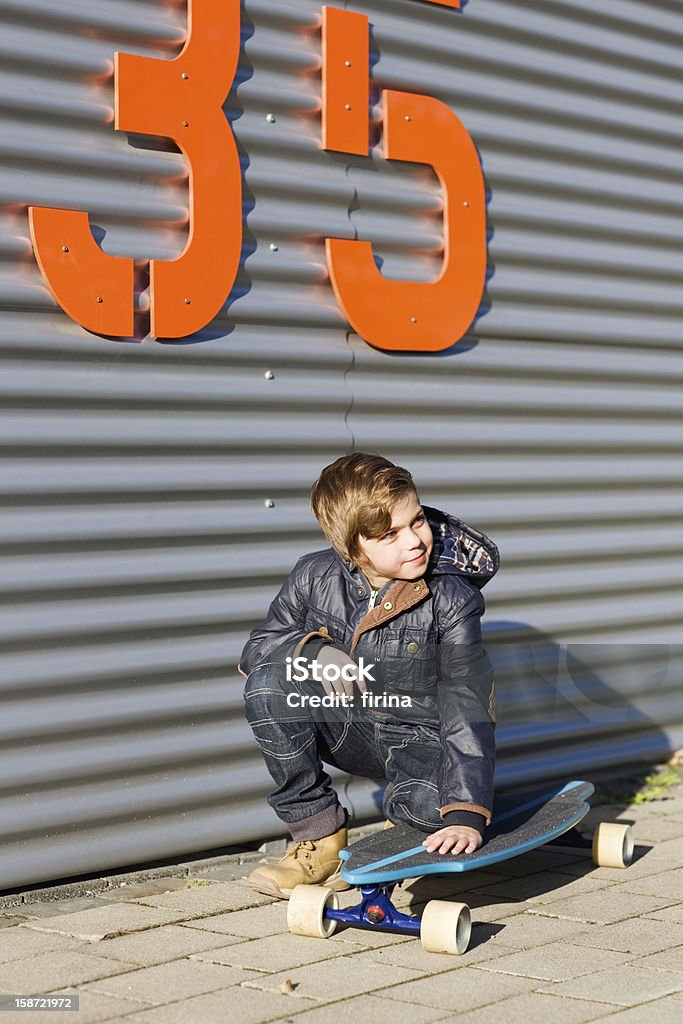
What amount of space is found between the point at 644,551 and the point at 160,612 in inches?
103

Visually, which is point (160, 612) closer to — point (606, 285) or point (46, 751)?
point (46, 751)

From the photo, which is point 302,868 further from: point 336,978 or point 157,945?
point 336,978

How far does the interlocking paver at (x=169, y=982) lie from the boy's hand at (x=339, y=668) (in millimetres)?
820

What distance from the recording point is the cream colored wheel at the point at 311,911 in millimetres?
3930

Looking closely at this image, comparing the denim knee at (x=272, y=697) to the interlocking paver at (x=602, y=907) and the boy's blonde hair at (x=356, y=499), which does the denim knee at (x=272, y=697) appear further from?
the interlocking paver at (x=602, y=907)

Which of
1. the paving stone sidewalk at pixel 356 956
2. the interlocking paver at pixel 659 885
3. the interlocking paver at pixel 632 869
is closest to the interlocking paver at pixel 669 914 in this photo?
the paving stone sidewalk at pixel 356 956

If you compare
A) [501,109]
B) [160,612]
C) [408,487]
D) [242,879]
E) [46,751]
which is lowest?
[242,879]

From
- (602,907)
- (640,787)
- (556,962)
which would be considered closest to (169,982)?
(556,962)

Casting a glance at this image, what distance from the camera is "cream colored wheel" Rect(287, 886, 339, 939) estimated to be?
Answer: 12.9 feet

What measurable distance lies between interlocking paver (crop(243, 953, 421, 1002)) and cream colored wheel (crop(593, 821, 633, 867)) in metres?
1.29

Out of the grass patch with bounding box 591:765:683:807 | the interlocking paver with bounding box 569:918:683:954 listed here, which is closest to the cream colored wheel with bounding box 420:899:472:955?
the interlocking paver with bounding box 569:918:683:954

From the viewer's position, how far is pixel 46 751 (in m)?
4.48

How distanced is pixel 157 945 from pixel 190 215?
2322mm

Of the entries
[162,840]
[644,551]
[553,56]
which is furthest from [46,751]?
[553,56]
